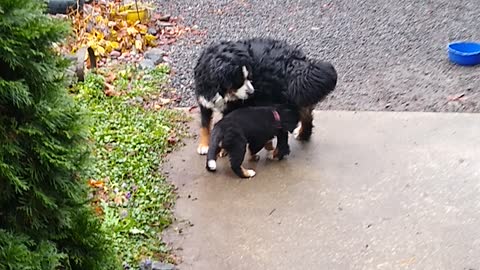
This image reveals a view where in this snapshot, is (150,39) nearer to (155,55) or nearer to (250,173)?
(155,55)

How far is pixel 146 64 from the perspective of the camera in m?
6.69

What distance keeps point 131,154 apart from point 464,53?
3.32 meters

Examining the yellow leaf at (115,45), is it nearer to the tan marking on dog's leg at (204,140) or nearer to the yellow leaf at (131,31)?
the yellow leaf at (131,31)

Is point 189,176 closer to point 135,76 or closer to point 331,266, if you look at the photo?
point 331,266

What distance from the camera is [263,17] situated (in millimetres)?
8492

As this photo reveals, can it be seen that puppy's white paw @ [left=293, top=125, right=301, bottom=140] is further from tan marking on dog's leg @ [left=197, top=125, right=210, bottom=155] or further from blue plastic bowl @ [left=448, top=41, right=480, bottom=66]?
blue plastic bowl @ [left=448, top=41, right=480, bottom=66]

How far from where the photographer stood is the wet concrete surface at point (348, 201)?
153 inches

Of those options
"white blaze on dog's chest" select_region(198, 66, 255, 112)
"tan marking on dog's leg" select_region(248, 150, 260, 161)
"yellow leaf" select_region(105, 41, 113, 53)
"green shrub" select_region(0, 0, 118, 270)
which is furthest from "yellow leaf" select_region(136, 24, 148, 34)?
"green shrub" select_region(0, 0, 118, 270)

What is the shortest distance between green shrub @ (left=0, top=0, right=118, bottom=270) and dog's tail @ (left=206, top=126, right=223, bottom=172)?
198 centimetres

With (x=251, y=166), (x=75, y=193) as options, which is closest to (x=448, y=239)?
(x=251, y=166)

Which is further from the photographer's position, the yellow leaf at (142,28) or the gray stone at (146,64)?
the yellow leaf at (142,28)

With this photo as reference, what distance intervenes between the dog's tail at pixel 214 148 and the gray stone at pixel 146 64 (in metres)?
2.08

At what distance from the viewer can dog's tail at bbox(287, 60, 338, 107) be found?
4820 mm

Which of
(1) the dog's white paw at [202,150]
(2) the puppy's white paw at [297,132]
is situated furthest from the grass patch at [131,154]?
(2) the puppy's white paw at [297,132]
